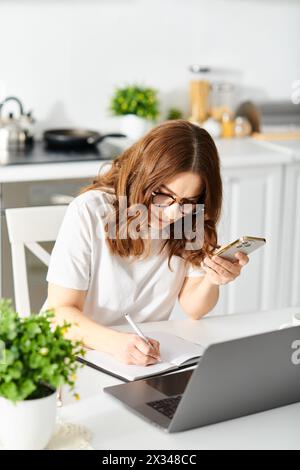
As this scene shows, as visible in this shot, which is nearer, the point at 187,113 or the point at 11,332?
the point at 11,332

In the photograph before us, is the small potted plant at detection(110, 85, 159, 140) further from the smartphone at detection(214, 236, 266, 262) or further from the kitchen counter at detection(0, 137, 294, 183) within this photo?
the smartphone at detection(214, 236, 266, 262)

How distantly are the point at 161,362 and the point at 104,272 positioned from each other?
39cm

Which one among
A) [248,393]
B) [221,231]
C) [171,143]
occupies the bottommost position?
[221,231]

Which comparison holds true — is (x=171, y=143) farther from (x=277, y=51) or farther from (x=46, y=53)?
(x=277, y=51)

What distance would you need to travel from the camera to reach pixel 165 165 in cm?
180

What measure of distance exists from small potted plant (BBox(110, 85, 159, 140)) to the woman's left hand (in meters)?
1.76

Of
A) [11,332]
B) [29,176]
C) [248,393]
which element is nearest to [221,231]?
[29,176]

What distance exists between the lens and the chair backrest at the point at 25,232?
2.10 m

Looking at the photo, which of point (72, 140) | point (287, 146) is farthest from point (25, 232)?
point (287, 146)

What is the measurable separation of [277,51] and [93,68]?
94 centimetres

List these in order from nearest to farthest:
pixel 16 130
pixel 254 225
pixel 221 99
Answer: pixel 16 130, pixel 254 225, pixel 221 99

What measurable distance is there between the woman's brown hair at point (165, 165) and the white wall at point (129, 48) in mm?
1697

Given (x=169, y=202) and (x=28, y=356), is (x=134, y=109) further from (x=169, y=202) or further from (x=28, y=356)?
(x=28, y=356)

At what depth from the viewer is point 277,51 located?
156 inches
